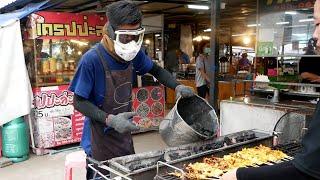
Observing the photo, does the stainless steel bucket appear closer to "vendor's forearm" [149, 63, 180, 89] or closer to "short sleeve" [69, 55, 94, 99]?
"vendor's forearm" [149, 63, 180, 89]

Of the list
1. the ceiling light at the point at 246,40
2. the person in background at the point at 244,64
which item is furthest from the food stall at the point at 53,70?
the ceiling light at the point at 246,40

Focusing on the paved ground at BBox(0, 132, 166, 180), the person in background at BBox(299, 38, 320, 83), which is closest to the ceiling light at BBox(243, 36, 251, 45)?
the person in background at BBox(299, 38, 320, 83)

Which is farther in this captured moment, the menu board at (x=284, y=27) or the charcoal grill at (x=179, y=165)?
the menu board at (x=284, y=27)

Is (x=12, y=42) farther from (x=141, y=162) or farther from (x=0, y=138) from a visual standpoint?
(x=141, y=162)

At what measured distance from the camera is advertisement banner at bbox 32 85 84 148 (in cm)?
634

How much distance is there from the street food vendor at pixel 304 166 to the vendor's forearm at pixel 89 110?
1.19 m

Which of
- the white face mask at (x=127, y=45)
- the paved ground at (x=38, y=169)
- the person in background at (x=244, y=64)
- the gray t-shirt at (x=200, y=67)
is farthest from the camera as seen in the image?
the person in background at (x=244, y=64)

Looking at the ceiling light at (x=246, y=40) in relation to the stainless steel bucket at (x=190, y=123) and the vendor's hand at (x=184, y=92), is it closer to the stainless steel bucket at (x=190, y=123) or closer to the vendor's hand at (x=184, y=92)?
the stainless steel bucket at (x=190, y=123)

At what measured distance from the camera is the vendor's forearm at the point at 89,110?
2.34 m

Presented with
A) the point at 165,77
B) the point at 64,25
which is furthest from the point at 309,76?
the point at 64,25

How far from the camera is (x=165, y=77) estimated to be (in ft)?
9.54

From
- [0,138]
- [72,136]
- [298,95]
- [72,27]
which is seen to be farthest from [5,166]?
[298,95]

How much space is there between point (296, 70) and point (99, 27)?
4.03 metres

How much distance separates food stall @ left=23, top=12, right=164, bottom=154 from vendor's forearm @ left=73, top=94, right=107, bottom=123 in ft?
13.2
